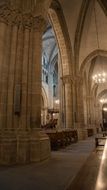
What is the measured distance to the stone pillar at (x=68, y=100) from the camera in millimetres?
14695

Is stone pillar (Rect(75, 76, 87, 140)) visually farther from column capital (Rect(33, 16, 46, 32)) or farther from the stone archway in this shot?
column capital (Rect(33, 16, 46, 32))

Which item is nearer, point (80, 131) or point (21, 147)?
point (21, 147)

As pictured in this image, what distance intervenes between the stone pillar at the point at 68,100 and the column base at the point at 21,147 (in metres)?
8.46

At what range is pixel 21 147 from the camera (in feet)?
19.6

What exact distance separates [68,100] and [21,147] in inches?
371

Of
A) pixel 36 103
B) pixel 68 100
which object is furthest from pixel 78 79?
pixel 36 103

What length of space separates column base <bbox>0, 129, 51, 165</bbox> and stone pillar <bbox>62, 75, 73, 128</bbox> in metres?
8.46

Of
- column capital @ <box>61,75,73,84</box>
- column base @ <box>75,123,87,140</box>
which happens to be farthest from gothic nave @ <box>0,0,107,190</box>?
column capital @ <box>61,75,73,84</box>

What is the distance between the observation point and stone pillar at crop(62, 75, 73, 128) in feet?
48.2

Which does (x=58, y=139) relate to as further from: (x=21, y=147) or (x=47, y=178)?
(x=47, y=178)

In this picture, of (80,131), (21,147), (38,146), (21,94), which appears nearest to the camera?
(21,147)

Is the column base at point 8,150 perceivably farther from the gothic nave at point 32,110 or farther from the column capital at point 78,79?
the column capital at point 78,79

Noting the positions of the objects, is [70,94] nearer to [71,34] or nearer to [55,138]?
[71,34]

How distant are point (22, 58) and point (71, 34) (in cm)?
947
